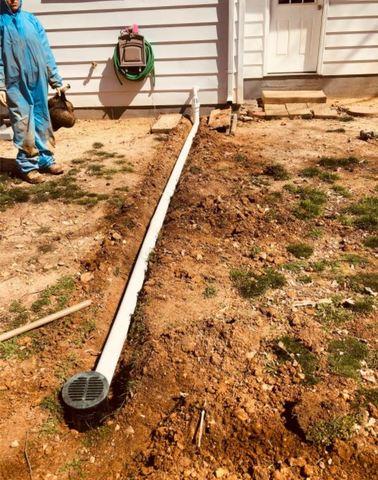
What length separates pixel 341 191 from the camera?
4.68 metres

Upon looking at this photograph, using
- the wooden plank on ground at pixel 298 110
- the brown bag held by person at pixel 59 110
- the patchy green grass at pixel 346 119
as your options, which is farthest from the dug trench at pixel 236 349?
the wooden plank on ground at pixel 298 110

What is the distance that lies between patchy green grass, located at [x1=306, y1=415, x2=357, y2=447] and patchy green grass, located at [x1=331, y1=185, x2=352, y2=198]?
9.08 ft

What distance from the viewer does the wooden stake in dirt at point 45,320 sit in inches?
119

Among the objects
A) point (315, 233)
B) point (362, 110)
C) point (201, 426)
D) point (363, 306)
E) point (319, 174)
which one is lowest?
point (362, 110)

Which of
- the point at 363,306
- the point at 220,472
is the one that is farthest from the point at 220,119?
the point at 220,472

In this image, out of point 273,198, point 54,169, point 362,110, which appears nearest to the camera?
point 273,198

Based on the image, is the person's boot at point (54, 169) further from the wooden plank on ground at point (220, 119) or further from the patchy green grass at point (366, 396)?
the patchy green grass at point (366, 396)

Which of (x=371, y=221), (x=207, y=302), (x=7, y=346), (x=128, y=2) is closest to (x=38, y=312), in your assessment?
(x=7, y=346)

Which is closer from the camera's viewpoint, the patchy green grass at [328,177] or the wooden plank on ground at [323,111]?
the patchy green grass at [328,177]

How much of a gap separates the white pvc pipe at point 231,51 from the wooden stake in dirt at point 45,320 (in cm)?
494

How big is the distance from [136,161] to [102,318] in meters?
3.13

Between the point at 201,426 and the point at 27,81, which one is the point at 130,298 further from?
the point at 27,81

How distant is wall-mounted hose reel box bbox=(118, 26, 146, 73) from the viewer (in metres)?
6.87

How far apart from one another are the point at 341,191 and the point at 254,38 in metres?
4.48
